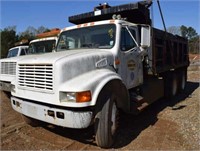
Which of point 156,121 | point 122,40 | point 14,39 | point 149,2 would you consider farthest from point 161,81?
point 14,39

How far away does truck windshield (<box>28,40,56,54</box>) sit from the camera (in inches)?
366

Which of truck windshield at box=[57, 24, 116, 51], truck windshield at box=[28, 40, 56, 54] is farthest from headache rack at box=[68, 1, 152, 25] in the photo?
truck windshield at box=[28, 40, 56, 54]

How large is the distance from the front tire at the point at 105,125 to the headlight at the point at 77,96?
1.51 feet

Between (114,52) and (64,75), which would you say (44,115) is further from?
(114,52)

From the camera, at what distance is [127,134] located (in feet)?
17.6

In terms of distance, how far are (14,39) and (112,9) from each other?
33.2 m

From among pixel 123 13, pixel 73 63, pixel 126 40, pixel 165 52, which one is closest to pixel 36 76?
pixel 73 63

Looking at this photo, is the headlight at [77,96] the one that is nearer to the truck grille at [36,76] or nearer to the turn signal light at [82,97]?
the turn signal light at [82,97]

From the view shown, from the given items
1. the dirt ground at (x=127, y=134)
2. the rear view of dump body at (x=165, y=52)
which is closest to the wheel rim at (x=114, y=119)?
the dirt ground at (x=127, y=134)

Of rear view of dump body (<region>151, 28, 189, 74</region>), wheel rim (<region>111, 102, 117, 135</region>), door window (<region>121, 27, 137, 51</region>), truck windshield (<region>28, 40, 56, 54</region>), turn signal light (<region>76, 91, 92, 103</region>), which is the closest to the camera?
turn signal light (<region>76, 91, 92, 103</region>)

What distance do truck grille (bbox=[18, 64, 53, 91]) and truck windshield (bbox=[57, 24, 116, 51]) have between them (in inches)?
52.4

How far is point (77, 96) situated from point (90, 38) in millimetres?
1942

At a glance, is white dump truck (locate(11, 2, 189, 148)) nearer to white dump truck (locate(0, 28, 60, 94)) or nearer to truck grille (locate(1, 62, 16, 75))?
white dump truck (locate(0, 28, 60, 94))

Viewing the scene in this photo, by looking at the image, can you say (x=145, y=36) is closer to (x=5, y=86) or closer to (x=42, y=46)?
(x=5, y=86)
